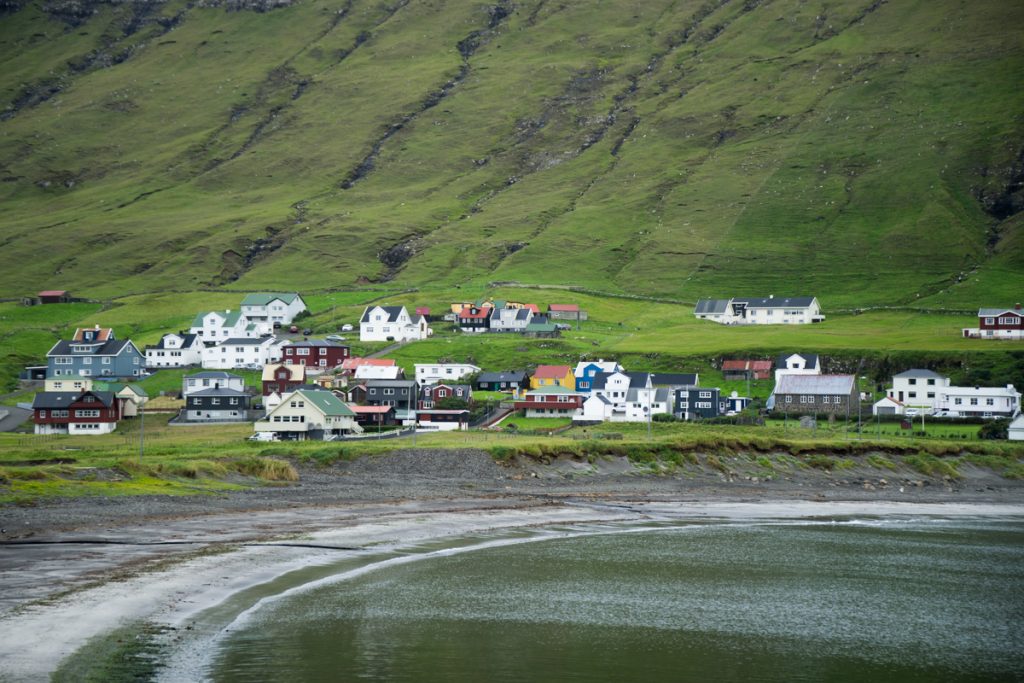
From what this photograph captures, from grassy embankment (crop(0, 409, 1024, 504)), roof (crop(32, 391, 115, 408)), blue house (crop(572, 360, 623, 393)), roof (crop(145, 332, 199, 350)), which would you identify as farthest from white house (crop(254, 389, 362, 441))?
roof (crop(145, 332, 199, 350))

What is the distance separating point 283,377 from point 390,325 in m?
30.2

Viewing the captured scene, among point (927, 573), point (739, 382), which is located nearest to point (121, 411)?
point (739, 382)

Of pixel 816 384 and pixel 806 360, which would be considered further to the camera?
pixel 806 360

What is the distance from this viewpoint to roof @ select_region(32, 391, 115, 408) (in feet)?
384

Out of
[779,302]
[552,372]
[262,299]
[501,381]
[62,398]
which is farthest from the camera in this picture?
[262,299]

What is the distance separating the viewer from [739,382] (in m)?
130

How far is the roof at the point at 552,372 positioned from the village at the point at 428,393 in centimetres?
Answer: 17

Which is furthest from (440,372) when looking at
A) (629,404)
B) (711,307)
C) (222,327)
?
(711,307)

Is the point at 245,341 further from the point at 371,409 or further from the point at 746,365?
the point at 746,365

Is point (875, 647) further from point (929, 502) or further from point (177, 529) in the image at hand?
point (929, 502)

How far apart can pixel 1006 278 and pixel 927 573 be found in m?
147

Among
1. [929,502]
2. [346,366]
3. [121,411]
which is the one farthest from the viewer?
[346,366]

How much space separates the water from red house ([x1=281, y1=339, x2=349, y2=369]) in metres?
87.1

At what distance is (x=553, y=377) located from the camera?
12469 cm
